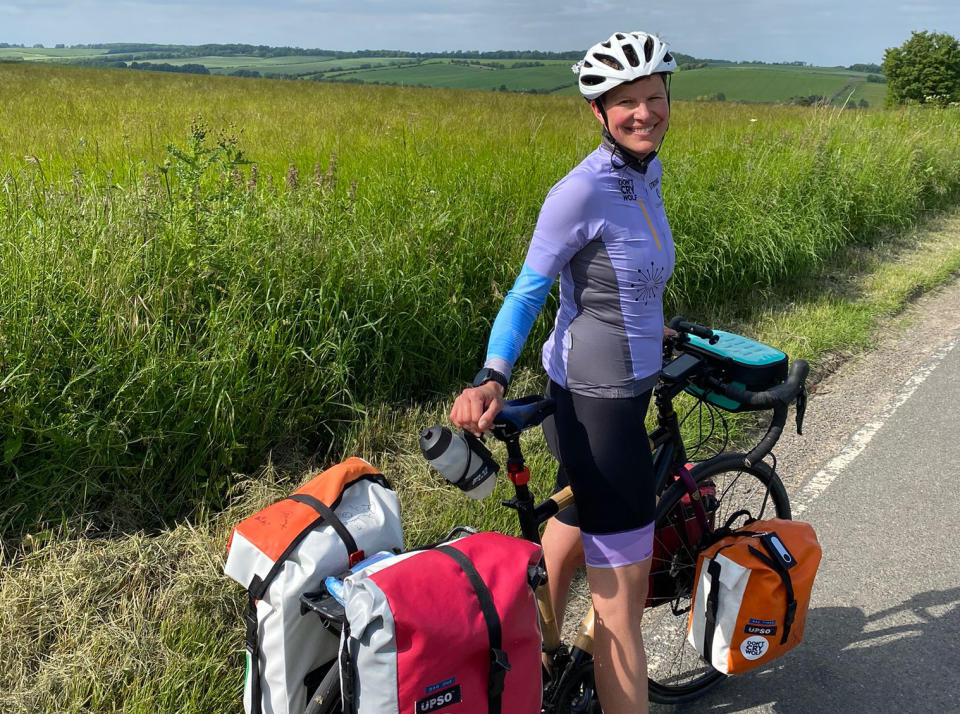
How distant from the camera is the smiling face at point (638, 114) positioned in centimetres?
192

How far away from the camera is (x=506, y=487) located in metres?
3.37

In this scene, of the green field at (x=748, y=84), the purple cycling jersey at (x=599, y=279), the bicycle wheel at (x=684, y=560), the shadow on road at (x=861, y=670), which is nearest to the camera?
the purple cycling jersey at (x=599, y=279)

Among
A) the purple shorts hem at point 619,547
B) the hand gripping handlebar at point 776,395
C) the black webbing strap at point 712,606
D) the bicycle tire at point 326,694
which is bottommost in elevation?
the black webbing strap at point 712,606

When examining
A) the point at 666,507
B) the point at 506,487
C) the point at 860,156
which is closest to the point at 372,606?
the point at 666,507

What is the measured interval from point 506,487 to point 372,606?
2004 millimetres

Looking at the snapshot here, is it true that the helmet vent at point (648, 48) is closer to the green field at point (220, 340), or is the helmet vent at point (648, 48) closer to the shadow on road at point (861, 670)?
the green field at point (220, 340)

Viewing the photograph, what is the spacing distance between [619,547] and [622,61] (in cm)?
123

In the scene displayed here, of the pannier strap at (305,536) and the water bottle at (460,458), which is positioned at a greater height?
the water bottle at (460,458)

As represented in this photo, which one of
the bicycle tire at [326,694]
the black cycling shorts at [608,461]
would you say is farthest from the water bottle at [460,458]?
the bicycle tire at [326,694]

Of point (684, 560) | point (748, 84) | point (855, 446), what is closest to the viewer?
point (684, 560)

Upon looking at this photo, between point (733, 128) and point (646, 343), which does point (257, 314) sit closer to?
point (646, 343)

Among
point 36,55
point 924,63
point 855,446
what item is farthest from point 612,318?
point 36,55

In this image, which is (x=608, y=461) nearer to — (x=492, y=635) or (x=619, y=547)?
(x=619, y=547)

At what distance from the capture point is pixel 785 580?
2291 millimetres
